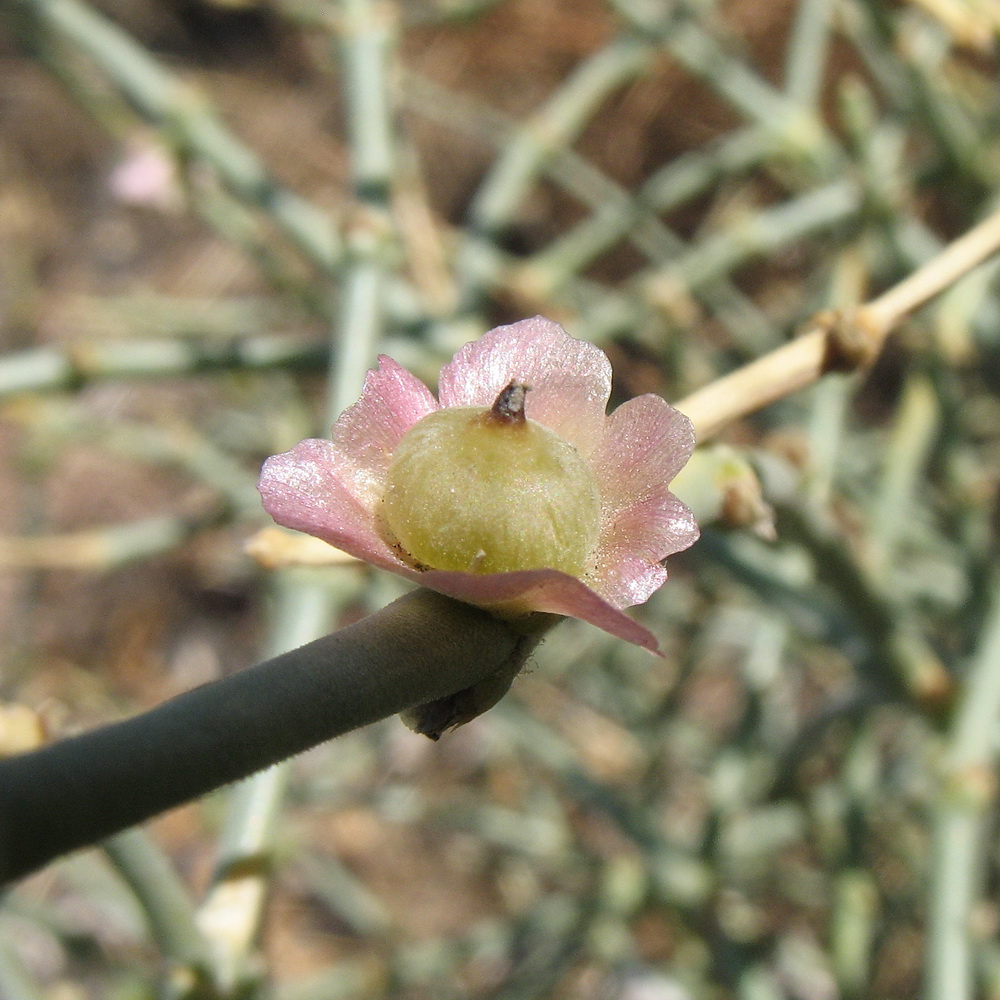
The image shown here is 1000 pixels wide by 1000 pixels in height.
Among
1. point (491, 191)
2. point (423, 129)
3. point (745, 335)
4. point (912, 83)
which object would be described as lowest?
point (912, 83)

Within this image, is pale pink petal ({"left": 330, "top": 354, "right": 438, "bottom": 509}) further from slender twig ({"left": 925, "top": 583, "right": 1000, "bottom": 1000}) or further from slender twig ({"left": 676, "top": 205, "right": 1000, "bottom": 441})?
slender twig ({"left": 925, "top": 583, "right": 1000, "bottom": 1000})

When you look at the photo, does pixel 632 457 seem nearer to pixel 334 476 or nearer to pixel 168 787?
pixel 334 476

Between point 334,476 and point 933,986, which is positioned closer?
point 334,476

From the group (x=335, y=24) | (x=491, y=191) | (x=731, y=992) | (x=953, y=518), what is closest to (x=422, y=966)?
(x=731, y=992)

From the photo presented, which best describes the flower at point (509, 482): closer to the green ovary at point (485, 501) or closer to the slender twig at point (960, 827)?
the green ovary at point (485, 501)

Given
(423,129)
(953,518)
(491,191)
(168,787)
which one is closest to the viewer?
(168,787)

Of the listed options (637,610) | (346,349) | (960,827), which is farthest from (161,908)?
(637,610)

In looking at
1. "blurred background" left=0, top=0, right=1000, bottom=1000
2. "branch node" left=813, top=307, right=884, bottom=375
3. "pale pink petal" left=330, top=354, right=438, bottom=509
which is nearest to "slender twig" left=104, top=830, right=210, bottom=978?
"blurred background" left=0, top=0, right=1000, bottom=1000
